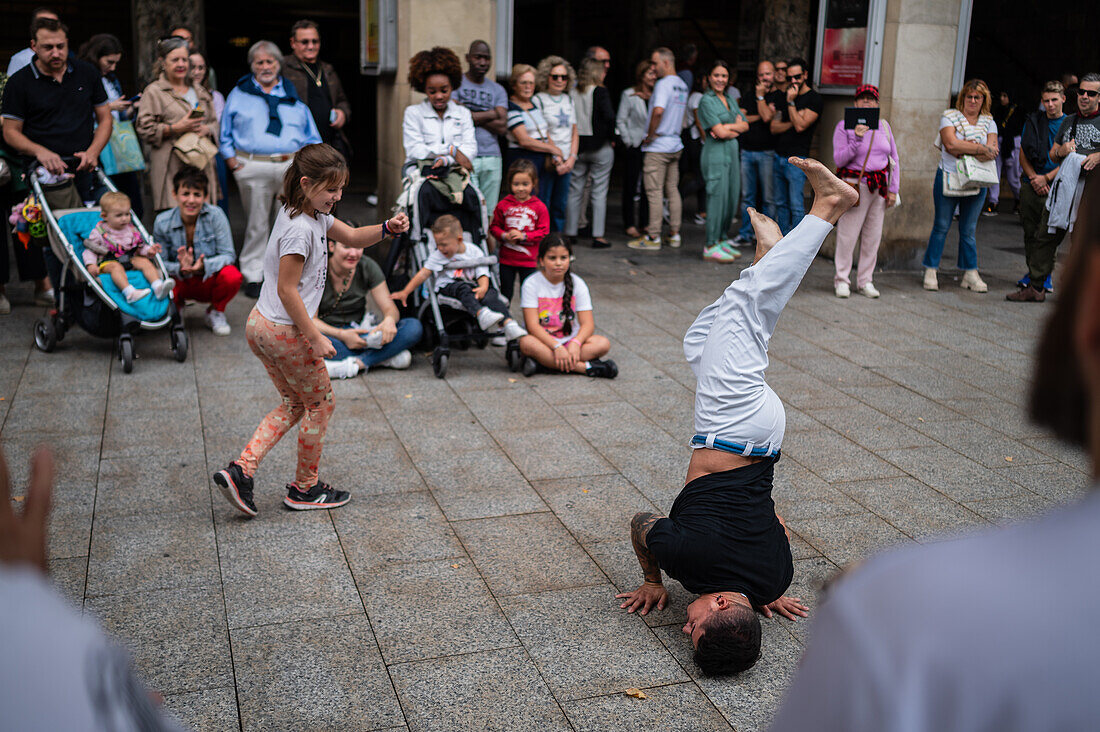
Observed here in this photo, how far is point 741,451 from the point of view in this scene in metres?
3.86

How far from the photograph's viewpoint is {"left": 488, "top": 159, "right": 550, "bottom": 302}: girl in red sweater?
8281mm

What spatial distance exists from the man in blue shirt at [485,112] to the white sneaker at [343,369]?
142 inches

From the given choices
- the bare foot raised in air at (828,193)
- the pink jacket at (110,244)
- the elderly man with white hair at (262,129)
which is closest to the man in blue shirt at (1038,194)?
the elderly man with white hair at (262,129)

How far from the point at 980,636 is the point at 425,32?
10.3 metres

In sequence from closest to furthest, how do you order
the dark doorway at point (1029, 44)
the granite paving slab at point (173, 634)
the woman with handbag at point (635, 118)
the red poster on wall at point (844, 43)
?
the granite paving slab at point (173, 634), the red poster on wall at point (844, 43), the woman with handbag at point (635, 118), the dark doorway at point (1029, 44)

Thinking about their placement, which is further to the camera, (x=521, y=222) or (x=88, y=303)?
(x=521, y=222)

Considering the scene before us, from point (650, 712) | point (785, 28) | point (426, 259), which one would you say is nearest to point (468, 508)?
point (650, 712)

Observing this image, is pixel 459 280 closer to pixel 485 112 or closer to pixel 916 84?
pixel 485 112

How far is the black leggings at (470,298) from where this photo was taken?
25.0 ft

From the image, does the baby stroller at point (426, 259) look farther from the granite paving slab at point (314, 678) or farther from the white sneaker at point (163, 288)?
the granite paving slab at point (314, 678)

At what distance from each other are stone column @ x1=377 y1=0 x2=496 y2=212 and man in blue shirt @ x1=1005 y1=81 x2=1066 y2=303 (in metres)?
5.39

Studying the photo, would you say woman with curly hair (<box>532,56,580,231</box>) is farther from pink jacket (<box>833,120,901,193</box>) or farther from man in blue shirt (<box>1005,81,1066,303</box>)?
man in blue shirt (<box>1005,81,1066,303</box>)

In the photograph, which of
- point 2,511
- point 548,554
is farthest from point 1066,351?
point 548,554

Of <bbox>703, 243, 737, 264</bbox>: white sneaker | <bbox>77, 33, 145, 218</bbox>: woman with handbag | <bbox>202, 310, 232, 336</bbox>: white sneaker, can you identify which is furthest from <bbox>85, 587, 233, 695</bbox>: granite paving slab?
<bbox>703, 243, 737, 264</bbox>: white sneaker
